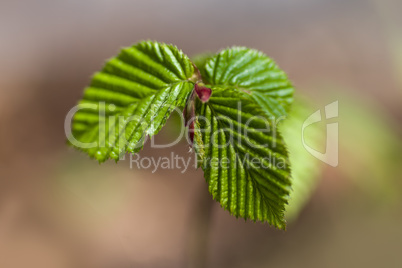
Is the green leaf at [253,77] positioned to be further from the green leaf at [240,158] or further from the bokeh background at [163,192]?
the bokeh background at [163,192]

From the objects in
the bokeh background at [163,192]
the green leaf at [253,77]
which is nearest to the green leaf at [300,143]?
the green leaf at [253,77]

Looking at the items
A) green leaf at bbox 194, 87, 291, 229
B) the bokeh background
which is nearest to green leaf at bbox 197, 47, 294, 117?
green leaf at bbox 194, 87, 291, 229

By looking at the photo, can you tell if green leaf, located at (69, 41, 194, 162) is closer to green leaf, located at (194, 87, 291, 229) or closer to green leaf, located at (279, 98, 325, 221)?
green leaf, located at (194, 87, 291, 229)

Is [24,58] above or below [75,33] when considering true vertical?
below

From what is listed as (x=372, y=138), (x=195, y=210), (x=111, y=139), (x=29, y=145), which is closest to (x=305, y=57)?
(x=372, y=138)

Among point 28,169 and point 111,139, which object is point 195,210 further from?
point 111,139

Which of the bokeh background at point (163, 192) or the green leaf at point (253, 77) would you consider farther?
the bokeh background at point (163, 192)
